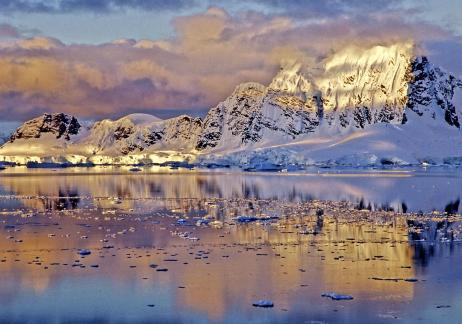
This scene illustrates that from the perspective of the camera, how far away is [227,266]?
18641 millimetres

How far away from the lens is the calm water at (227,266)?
14.3 meters

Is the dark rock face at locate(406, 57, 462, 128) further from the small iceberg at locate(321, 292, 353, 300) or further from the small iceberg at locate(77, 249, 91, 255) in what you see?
the small iceberg at locate(321, 292, 353, 300)

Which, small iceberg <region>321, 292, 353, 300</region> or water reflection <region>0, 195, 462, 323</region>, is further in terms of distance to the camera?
small iceberg <region>321, 292, 353, 300</region>

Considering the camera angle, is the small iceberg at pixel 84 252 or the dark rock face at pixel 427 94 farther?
the dark rock face at pixel 427 94

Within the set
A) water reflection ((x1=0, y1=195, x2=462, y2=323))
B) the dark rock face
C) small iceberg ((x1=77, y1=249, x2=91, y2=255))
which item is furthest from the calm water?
the dark rock face

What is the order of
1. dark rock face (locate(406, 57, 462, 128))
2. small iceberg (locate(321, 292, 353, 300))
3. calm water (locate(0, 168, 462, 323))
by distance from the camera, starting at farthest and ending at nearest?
dark rock face (locate(406, 57, 462, 128)) → small iceberg (locate(321, 292, 353, 300)) → calm water (locate(0, 168, 462, 323))

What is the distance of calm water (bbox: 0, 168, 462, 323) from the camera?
46.8ft

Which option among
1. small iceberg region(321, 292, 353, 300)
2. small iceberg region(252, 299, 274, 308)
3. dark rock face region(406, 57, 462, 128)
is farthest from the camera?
dark rock face region(406, 57, 462, 128)

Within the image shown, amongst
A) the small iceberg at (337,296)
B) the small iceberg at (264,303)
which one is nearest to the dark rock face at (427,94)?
the small iceberg at (337,296)

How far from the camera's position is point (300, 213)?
3203cm

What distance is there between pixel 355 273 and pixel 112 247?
8.02 metres

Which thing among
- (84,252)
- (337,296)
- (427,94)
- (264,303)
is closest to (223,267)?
(264,303)

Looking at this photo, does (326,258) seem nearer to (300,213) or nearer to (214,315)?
(214,315)

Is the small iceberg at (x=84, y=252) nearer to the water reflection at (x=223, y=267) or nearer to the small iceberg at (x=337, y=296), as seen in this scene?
the water reflection at (x=223, y=267)
